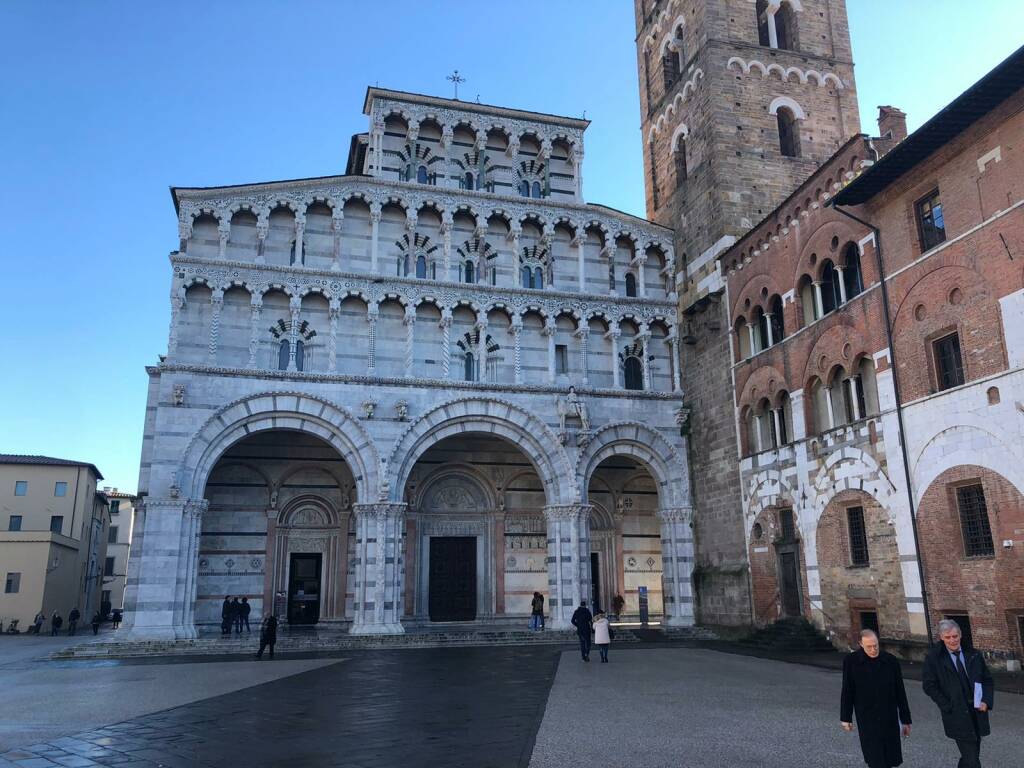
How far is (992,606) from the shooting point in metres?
16.0

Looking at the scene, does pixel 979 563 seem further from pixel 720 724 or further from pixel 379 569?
pixel 379 569

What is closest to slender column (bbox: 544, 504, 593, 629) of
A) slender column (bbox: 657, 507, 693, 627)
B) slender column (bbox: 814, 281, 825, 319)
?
slender column (bbox: 657, 507, 693, 627)

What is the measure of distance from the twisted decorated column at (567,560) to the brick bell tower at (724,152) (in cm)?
414

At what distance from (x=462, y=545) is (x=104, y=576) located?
1883 inches

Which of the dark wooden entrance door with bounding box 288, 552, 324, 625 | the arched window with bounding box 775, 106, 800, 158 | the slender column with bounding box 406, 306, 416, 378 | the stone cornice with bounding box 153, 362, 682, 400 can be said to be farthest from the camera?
the arched window with bounding box 775, 106, 800, 158

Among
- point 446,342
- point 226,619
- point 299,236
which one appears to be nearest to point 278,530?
point 226,619

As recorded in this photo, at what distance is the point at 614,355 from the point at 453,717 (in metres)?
18.7

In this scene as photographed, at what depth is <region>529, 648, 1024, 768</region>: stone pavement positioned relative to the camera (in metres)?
8.56

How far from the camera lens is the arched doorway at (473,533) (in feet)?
94.4

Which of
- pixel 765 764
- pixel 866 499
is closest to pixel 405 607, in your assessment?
pixel 866 499

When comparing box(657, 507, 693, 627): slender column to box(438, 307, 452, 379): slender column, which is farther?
box(657, 507, 693, 627): slender column

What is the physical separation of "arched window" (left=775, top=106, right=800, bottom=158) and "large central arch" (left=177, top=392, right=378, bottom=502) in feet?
60.1

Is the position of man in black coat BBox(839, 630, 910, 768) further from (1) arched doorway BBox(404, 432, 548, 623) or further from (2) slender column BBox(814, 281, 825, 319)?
(1) arched doorway BBox(404, 432, 548, 623)

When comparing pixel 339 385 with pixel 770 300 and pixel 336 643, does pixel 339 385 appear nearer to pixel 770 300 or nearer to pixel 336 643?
pixel 336 643
